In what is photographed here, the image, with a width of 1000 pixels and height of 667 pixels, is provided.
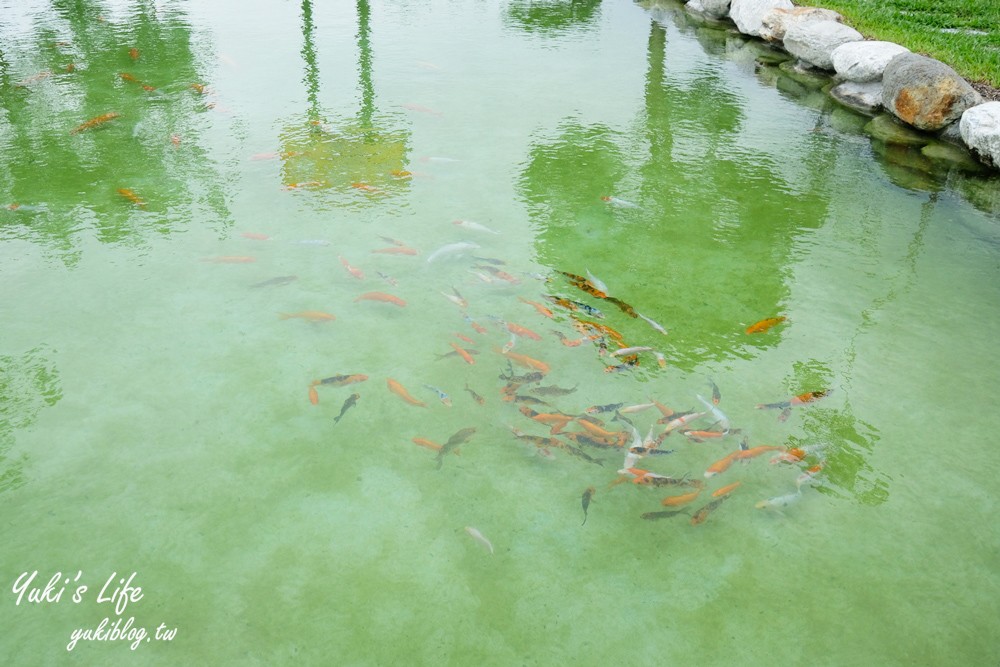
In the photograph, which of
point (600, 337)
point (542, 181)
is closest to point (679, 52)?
point (542, 181)

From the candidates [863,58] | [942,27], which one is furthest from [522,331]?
→ [942,27]

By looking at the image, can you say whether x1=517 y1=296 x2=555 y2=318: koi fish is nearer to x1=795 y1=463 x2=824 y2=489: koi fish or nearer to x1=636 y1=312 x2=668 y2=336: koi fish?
x1=636 y1=312 x2=668 y2=336: koi fish

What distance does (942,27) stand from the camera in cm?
779

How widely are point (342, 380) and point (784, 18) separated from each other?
716cm

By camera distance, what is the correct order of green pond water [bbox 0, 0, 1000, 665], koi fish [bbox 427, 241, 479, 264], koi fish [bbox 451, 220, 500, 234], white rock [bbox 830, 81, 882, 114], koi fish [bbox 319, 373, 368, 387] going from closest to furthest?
green pond water [bbox 0, 0, 1000, 665], koi fish [bbox 319, 373, 368, 387], koi fish [bbox 427, 241, 479, 264], koi fish [bbox 451, 220, 500, 234], white rock [bbox 830, 81, 882, 114]

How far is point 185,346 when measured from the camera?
12.1 feet

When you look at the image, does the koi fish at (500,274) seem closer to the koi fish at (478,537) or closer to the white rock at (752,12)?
the koi fish at (478,537)

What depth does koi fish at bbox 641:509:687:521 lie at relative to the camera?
282cm

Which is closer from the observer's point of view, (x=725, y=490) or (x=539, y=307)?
(x=725, y=490)

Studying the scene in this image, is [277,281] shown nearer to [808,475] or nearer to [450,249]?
[450,249]

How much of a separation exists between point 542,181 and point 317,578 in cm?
361

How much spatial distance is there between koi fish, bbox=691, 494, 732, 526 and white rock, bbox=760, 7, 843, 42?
6.85 m

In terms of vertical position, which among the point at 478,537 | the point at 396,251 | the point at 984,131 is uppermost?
the point at 984,131

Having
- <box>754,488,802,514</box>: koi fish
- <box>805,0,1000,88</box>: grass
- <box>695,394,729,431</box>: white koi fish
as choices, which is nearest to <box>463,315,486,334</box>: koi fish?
<box>695,394,729,431</box>: white koi fish
